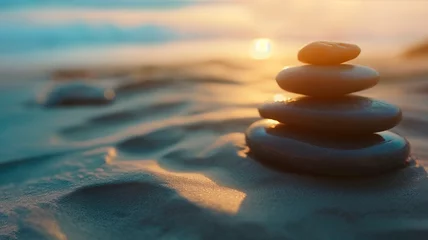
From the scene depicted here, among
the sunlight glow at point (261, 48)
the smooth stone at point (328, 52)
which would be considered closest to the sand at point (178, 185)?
the smooth stone at point (328, 52)

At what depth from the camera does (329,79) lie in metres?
2.12

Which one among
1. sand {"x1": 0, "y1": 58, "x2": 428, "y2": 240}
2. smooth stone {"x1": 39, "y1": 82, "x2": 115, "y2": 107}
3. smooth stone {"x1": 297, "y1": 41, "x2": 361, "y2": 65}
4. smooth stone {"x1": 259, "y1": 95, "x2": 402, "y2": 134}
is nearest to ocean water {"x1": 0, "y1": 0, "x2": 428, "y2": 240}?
sand {"x1": 0, "y1": 58, "x2": 428, "y2": 240}

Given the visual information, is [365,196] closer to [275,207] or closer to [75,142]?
[275,207]

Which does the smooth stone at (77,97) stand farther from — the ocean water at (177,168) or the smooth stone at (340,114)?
the smooth stone at (340,114)

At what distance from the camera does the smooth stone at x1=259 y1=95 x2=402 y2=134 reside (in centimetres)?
203

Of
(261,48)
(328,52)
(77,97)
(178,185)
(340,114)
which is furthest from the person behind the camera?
(261,48)

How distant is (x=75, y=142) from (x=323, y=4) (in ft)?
36.6

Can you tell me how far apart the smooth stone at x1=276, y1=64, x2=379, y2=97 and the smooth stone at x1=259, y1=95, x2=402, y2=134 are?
5 centimetres

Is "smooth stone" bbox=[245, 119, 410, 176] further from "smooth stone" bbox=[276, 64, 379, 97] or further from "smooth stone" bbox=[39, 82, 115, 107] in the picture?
"smooth stone" bbox=[39, 82, 115, 107]

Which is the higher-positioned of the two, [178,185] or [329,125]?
[329,125]

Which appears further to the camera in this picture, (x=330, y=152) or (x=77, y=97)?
(x=77, y=97)

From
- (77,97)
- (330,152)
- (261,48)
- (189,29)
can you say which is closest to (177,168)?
(330,152)

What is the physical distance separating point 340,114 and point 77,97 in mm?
2492

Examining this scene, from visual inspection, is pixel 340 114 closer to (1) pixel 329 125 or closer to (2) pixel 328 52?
(1) pixel 329 125
